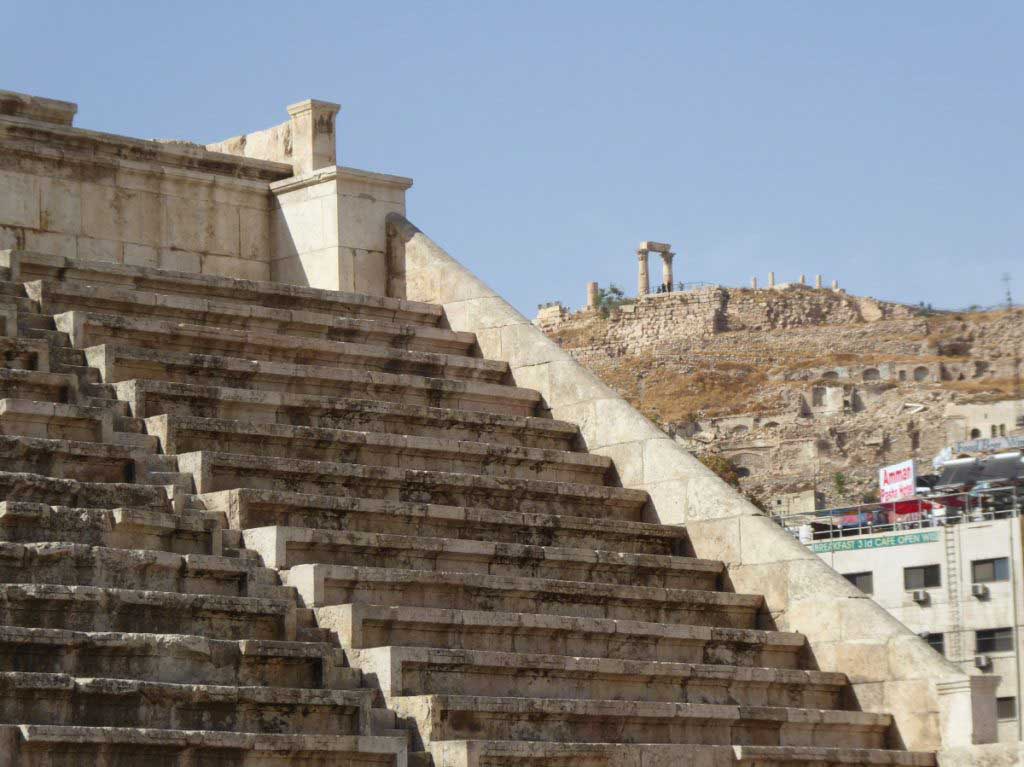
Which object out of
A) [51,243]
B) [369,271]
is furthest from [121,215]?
[369,271]

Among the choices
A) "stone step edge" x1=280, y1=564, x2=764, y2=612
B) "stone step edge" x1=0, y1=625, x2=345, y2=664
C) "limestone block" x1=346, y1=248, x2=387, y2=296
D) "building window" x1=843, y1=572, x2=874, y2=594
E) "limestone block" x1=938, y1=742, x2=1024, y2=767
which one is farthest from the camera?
"building window" x1=843, y1=572, x2=874, y2=594

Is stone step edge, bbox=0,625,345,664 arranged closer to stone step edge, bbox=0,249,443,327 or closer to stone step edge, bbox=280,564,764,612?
stone step edge, bbox=280,564,764,612

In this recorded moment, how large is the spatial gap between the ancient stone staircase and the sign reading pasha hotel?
5481cm

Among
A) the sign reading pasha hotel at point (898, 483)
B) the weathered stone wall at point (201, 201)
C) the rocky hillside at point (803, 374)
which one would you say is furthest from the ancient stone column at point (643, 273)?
the weathered stone wall at point (201, 201)

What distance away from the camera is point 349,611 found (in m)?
11.1

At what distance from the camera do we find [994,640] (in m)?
51.4

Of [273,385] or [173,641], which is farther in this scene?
[273,385]

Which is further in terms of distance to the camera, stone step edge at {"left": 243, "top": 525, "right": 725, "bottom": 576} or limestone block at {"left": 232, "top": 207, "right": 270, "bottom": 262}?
limestone block at {"left": 232, "top": 207, "right": 270, "bottom": 262}

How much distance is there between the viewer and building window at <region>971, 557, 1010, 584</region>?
169 feet

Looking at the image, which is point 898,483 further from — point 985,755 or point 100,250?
point 985,755

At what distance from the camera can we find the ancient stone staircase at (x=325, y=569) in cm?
1004

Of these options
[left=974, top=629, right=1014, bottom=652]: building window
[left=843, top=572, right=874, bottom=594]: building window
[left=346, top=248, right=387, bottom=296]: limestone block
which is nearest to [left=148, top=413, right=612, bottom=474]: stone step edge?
[left=346, top=248, right=387, bottom=296]: limestone block

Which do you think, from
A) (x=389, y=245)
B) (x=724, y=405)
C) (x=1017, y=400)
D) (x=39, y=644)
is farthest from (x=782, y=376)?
(x=39, y=644)

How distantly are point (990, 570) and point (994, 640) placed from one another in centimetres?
171
